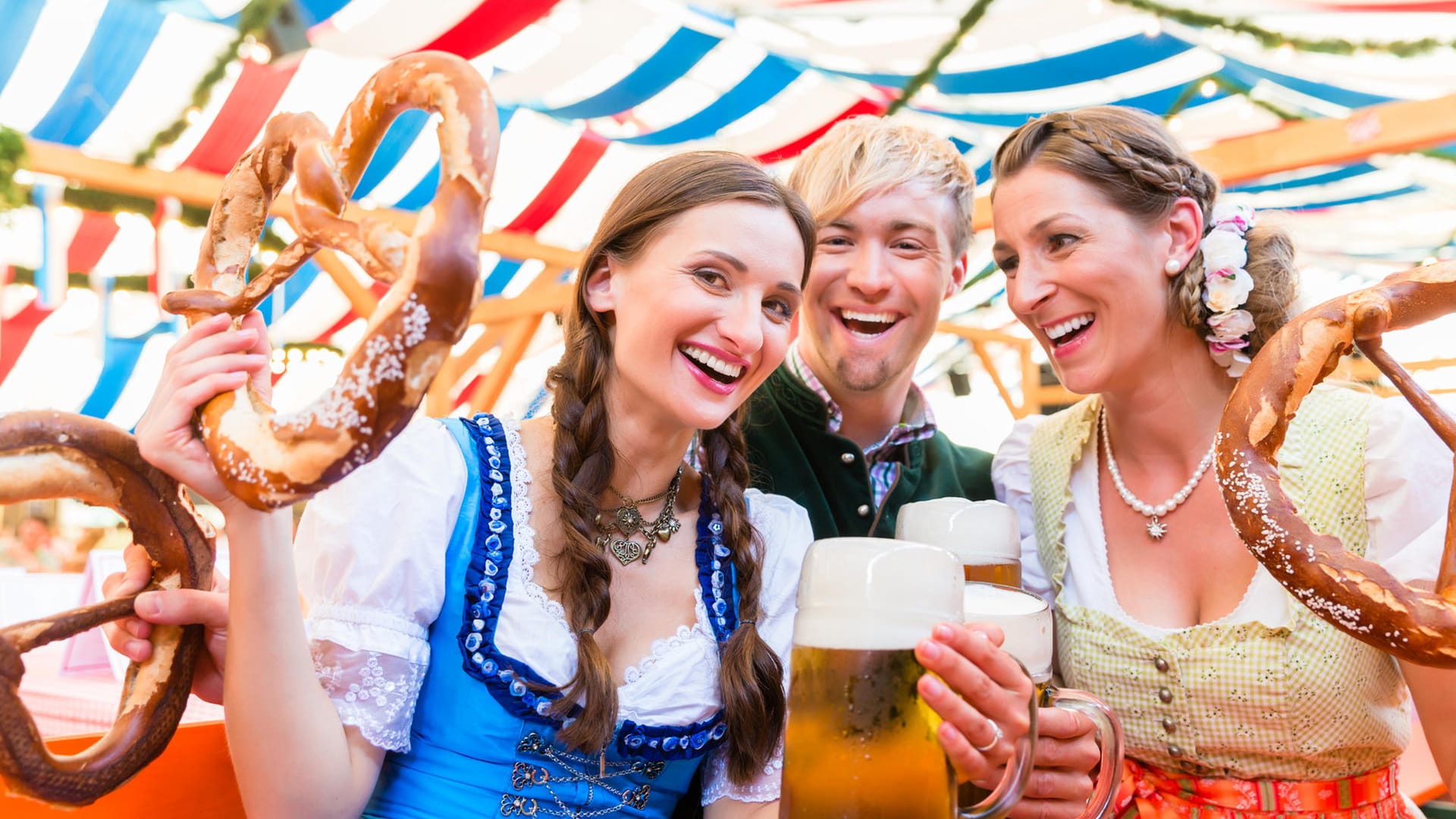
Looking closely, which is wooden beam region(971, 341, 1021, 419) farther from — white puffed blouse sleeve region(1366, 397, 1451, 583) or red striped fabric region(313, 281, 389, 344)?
white puffed blouse sleeve region(1366, 397, 1451, 583)

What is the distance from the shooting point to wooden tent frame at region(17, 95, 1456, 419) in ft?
16.0

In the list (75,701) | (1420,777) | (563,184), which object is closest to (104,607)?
(75,701)

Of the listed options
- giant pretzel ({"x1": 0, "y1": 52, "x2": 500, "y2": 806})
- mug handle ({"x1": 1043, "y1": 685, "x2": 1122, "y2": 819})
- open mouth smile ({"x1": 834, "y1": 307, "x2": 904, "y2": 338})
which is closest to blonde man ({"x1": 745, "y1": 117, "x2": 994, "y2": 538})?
open mouth smile ({"x1": 834, "y1": 307, "x2": 904, "y2": 338})

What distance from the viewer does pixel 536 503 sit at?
4.85 ft

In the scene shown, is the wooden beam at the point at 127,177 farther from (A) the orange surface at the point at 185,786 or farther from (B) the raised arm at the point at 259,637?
(B) the raised arm at the point at 259,637

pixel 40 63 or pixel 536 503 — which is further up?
pixel 40 63

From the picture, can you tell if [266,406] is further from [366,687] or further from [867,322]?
[867,322]

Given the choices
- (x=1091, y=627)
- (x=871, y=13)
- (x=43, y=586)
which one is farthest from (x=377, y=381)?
(x=871, y=13)

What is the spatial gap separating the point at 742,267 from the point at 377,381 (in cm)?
78

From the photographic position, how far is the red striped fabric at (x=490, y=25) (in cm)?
427

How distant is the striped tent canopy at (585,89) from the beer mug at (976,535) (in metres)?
3.12

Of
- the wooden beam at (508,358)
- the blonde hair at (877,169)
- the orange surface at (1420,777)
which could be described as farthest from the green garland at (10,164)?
the orange surface at (1420,777)

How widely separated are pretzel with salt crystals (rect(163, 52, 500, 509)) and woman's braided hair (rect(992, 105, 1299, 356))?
122cm

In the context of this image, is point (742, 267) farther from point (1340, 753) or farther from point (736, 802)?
point (1340, 753)
